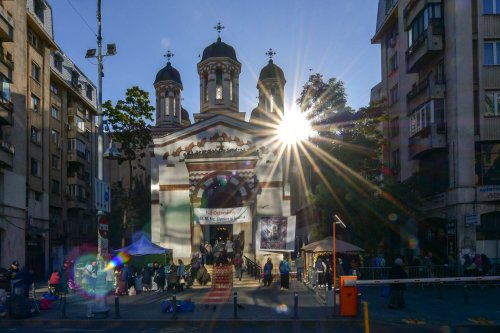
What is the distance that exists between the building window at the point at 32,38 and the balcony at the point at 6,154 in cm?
1015

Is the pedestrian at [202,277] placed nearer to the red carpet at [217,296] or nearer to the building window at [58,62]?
the red carpet at [217,296]

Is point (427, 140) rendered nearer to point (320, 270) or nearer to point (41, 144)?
point (320, 270)

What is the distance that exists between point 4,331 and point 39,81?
2940 cm

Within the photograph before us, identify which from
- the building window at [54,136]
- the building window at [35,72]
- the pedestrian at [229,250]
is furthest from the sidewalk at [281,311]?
the building window at [54,136]

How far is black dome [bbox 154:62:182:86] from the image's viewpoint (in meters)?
55.3

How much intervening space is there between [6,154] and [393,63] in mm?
26645

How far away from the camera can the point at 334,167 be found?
35781mm

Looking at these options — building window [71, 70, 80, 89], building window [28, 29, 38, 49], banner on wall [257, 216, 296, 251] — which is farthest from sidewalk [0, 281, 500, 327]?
building window [71, 70, 80, 89]

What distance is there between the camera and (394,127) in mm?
42031

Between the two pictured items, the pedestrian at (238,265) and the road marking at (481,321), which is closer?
the road marking at (481,321)

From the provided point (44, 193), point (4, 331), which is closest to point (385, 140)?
point (44, 193)

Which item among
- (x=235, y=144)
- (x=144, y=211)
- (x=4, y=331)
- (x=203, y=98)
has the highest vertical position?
(x=203, y=98)

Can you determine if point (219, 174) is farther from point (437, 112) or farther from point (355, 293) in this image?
point (355, 293)

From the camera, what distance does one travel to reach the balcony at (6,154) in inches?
1302
